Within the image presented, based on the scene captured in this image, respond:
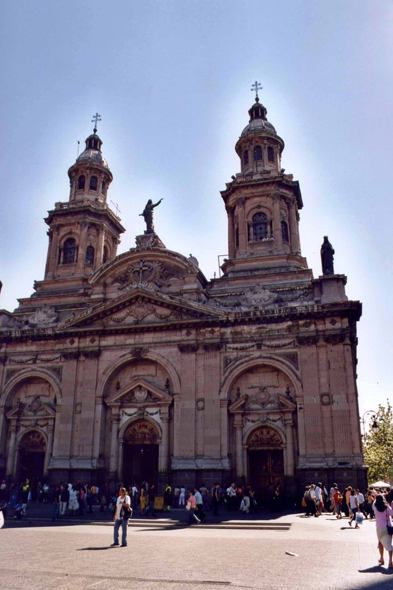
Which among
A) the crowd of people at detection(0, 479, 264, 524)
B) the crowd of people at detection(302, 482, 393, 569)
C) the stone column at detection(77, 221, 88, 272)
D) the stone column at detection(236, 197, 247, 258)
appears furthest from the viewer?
the stone column at detection(77, 221, 88, 272)

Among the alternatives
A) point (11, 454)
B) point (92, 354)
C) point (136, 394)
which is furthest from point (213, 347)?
point (11, 454)

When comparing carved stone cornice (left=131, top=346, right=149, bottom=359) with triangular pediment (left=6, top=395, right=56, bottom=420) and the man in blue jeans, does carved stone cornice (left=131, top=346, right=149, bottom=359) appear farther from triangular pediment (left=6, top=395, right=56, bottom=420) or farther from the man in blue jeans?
the man in blue jeans

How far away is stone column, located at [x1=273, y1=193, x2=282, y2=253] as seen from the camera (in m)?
41.8

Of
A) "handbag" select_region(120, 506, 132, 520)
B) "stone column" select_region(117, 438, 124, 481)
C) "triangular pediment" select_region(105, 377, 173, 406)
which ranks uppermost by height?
"triangular pediment" select_region(105, 377, 173, 406)

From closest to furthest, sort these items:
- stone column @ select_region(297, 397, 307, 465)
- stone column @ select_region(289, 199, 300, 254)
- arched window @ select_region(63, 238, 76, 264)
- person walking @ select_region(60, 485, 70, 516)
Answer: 1. person walking @ select_region(60, 485, 70, 516)
2. stone column @ select_region(297, 397, 307, 465)
3. stone column @ select_region(289, 199, 300, 254)
4. arched window @ select_region(63, 238, 76, 264)

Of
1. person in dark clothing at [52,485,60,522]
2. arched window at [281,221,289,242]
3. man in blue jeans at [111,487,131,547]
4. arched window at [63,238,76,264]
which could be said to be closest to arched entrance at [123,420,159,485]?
person in dark clothing at [52,485,60,522]

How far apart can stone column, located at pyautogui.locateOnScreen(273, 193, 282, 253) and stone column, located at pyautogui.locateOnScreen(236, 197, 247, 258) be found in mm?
2478

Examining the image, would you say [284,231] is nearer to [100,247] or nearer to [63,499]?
[100,247]

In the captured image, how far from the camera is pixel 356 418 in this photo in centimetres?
3184

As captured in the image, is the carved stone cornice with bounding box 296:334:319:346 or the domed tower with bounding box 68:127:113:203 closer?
the carved stone cornice with bounding box 296:334:319:346

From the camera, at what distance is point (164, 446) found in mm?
35406

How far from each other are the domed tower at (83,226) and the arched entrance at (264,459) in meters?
20.8

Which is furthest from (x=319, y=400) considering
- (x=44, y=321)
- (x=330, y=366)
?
(x=44, y=321)

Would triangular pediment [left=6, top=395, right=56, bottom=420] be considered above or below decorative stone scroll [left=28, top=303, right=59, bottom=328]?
below
